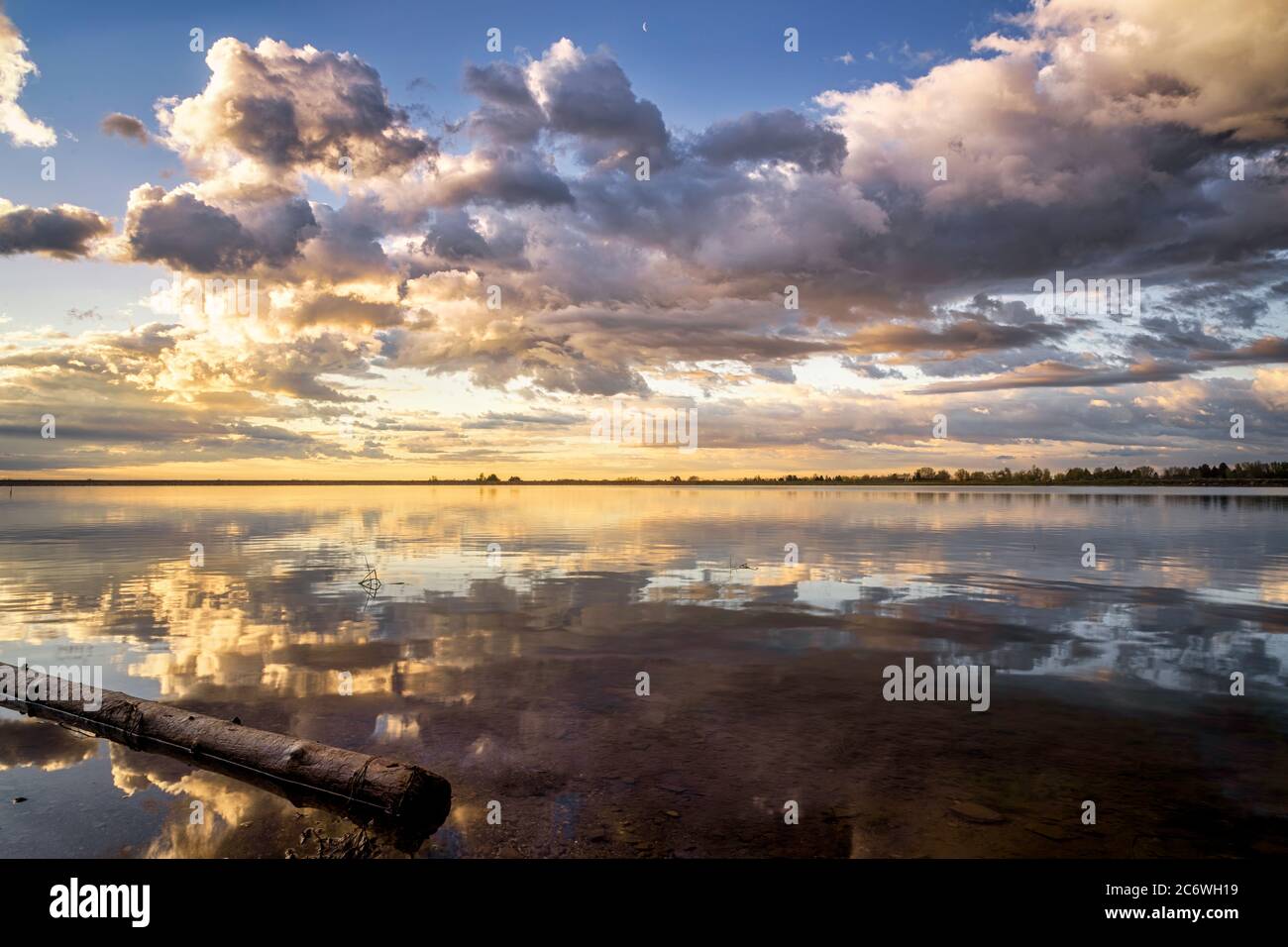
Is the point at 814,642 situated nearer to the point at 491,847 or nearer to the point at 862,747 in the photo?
the point at 862,747

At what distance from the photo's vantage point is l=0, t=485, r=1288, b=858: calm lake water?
920 cm

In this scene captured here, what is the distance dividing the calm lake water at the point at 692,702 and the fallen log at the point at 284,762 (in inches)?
10.4

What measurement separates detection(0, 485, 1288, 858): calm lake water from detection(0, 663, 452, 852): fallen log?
26 cm

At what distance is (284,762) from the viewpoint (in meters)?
10.1

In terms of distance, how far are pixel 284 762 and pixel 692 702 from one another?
7.58 meters

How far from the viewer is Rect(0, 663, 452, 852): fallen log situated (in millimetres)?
9094

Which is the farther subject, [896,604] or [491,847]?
[896,604]

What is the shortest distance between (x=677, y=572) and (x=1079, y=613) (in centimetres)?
1626

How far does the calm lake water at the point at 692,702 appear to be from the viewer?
30.2 ft

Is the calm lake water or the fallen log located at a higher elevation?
the fallen log

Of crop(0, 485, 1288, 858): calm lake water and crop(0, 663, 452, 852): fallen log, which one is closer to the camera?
crop(0, 663, 452, 852): fallen log

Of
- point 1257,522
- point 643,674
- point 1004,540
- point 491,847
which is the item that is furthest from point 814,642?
point 1257,522
